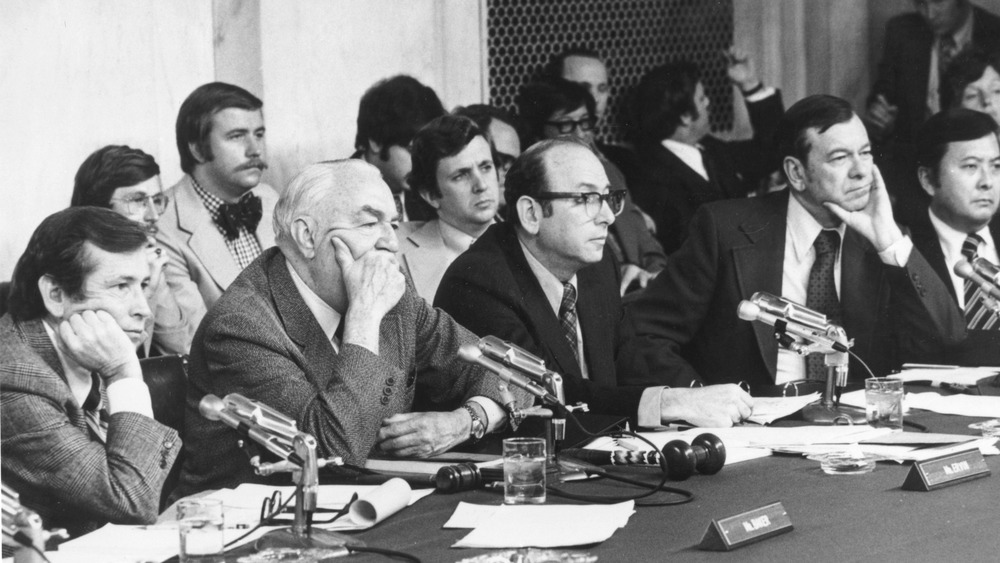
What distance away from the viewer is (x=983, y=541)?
2.09 meters

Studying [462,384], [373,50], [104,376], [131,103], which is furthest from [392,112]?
[104,376]

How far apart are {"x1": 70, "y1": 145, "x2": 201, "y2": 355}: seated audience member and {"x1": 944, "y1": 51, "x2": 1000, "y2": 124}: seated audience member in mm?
3682

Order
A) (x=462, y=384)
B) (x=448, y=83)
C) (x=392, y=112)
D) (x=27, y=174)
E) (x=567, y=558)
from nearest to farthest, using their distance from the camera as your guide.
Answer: (x=567, y=558) → (x=462, y=384) → (x=27, y=174) → (x=392, y=112) → (x=448, y=83)

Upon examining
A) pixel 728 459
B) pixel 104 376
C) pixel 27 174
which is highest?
pixel 27 174

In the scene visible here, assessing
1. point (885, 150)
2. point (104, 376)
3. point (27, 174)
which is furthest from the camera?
point (885, 150)

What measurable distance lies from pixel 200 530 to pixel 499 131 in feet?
10.9

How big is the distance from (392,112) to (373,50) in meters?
0.30

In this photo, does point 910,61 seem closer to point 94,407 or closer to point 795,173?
point 795,173

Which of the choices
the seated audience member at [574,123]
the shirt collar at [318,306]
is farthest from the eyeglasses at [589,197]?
the seated audience member at [574,123]

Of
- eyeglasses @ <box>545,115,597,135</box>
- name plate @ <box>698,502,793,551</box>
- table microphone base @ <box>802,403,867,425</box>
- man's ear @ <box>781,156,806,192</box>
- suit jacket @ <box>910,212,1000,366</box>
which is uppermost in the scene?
eyeglasses @ <box>545,115,597,135</box>

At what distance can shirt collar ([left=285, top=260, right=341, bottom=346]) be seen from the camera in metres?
3.04

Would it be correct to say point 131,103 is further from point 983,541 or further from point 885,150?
point 885,150

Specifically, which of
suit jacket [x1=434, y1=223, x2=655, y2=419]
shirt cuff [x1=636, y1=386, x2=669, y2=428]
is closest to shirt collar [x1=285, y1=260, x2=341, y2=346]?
suit jacket [x1=434, y1=223, x2=655, y2=419]

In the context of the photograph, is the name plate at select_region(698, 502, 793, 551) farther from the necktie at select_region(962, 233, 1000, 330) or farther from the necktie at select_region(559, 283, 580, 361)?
the necktie at select_region(962, 233, 1000, 330)
